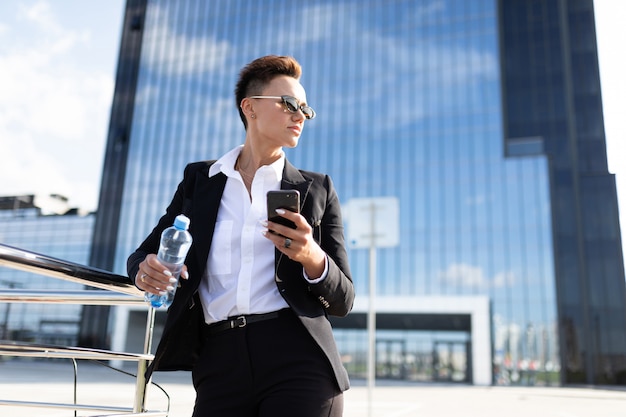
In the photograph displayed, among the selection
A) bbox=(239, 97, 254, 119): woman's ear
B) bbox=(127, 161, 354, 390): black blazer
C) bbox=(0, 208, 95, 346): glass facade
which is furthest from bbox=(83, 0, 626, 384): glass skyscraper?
bbox=(127, 161, 354, 390): black blazer

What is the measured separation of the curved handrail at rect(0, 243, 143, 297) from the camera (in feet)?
5.95

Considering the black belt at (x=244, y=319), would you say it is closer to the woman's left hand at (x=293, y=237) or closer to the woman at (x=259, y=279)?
the woman at (x=259, y=279)

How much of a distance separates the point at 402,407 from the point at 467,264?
78.7 ft

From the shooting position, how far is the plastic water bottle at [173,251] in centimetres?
184

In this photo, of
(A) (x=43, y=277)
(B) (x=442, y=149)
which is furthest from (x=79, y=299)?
(A) (x=43, y=277)

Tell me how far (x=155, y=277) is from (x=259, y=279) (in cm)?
36

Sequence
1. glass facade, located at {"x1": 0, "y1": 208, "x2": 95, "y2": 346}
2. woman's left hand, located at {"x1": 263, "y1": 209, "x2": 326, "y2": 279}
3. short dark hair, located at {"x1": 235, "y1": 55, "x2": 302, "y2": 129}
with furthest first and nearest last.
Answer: glass facade, located at {"x1": 0, "y1": 208, "x2": 95, "y2": 346} → short dark hair, located at {"x1": 235, "y1": 55, "x2": 302, "y2": 129} → woman's left hand, located at {"x1": 263, "y1": 209, "x2": 326, "y2": 279}

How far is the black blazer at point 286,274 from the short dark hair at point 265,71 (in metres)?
0.34

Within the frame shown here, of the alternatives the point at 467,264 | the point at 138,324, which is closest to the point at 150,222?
the point at 138,324

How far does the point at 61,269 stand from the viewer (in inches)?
79.7

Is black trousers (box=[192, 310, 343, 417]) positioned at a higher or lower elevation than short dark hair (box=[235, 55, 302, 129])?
lower

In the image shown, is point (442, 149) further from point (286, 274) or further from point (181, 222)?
point (181, 222)

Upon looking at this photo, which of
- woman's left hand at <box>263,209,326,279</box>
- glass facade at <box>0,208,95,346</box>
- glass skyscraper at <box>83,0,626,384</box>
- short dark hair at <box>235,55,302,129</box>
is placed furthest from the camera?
glass facade at <box>0,208,95,346</box>

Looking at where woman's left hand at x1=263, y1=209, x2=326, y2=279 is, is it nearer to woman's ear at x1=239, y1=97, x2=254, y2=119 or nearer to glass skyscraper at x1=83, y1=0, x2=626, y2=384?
woman's ear at x1=239, y1=97, x2=254, y2=119
